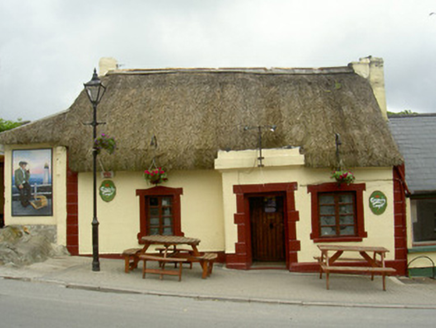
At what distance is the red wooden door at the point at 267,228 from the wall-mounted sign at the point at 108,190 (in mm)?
3995

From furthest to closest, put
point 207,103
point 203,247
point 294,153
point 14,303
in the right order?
point 207,103
point 203,247
point 294,153
point 14,303

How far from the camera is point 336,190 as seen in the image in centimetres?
1220

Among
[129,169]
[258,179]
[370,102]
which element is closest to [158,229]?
[129,169]

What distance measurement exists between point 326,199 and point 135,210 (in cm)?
545

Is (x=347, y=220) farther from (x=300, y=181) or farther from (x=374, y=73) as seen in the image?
(x=374, y=73)

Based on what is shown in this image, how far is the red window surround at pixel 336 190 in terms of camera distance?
1204 centimetres

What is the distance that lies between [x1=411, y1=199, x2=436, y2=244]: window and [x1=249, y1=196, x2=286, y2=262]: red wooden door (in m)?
3.84

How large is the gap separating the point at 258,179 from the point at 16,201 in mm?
7199

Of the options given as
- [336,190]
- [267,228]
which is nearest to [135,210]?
[267,228]

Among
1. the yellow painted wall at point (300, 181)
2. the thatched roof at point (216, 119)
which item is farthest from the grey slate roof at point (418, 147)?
the thatched roof at point (216, 119)

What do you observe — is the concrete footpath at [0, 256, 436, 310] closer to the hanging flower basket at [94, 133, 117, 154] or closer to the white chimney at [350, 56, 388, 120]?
the hanging flower basket at [94, 133, 117, 154]

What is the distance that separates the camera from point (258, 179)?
1205 centimetres

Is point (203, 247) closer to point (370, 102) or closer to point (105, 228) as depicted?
point (105, 228)

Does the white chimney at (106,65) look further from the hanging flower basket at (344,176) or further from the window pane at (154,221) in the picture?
the hanging flower basket at (344,176)
